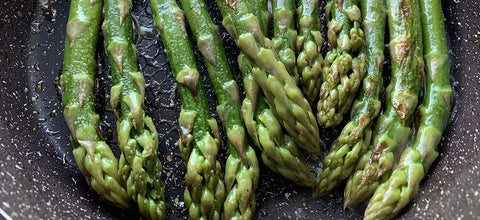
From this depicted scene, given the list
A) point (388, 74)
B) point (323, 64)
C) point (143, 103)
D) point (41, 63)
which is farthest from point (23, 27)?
point (388, 74)

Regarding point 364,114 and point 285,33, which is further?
point 285,33

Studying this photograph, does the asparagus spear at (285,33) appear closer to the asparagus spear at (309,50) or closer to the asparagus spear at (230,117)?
the asparagus spear at (309,50)

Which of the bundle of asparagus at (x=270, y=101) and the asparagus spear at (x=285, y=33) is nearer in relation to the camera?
the bundle of asparagus at (x=270, y=101)

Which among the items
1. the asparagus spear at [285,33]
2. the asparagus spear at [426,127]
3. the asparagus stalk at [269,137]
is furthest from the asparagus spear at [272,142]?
the asparagus spear at [426,127]

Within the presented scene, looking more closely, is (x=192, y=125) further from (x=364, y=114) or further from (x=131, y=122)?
(x=364, y=114)

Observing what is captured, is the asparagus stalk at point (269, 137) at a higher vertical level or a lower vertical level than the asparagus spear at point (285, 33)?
lower

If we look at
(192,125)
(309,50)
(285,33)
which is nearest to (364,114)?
(309,50)

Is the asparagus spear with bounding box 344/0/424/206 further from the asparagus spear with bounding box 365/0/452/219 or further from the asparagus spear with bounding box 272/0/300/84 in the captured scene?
the asparagus spear with bounding box 272/0/300/84
